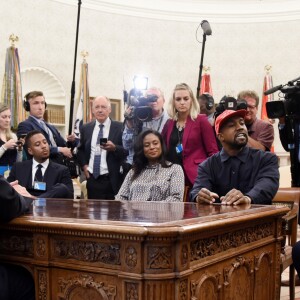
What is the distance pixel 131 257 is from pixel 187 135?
237 cm

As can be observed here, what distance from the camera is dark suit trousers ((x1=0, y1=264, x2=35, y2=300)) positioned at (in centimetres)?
201

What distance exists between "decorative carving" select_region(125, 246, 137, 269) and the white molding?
8845mm

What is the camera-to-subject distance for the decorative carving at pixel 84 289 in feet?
5.74

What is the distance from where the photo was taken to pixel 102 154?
457 cm

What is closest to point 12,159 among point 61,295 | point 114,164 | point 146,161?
point 114,164

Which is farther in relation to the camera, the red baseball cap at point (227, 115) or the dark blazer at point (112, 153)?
the dark blazer at point (112, 153)

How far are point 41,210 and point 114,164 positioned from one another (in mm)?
2274

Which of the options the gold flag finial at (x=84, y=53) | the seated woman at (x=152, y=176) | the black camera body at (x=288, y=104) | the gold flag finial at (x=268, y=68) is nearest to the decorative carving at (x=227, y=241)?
the seated woman at (x=152, y=176)

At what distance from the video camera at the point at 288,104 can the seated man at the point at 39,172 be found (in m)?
1.63

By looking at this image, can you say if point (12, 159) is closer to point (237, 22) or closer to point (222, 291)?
point (222, 291)

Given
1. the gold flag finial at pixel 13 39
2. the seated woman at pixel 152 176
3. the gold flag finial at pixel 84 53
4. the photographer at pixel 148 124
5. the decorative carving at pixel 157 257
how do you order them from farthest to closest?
the gold flag finial at pixel 84 53 → the gold flag finial at pixel 13 39 → the photographer at pixel 148 124 → the seated woman at pixel 152 176 → the decorative carving at pixel 157 257

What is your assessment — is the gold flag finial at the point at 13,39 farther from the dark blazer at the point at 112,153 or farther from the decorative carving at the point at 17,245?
the decorative carving at the point at 17,245

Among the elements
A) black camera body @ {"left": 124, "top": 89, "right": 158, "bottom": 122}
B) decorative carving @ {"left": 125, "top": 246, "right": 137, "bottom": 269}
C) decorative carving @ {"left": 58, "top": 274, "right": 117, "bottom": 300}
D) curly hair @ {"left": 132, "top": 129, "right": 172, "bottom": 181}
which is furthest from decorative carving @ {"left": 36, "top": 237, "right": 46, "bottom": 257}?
black camera body @ {"left": 124, "top": 89, "right": 158, "bottom": 122}

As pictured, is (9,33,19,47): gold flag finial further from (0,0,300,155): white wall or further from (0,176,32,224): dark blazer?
(0,176,32,224): dark blazer
